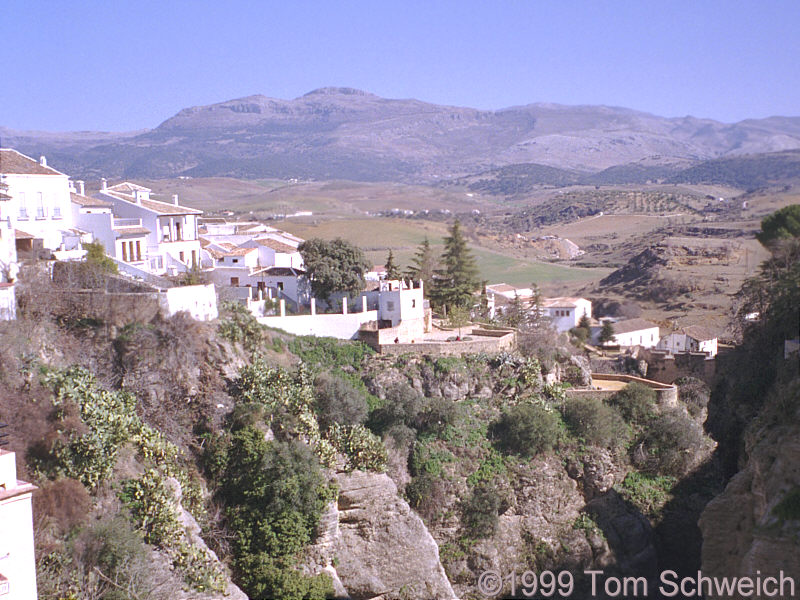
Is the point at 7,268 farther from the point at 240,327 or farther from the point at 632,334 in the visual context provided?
the point at 632,334

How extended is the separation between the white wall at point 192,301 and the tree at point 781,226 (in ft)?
75.5

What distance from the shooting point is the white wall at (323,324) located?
2581cm

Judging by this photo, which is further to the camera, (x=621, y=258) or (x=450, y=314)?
(x=621, y=258)

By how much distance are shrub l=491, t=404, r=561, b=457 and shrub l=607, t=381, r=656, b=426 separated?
297 cm

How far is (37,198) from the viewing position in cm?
2477

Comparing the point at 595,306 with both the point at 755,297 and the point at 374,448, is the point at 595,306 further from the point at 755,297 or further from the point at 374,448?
the point at 374,448

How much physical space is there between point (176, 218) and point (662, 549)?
19672 millimetres

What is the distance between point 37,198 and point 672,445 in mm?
21031

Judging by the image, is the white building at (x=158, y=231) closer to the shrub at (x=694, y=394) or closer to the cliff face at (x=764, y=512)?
the shrub at (x=694, y=394)

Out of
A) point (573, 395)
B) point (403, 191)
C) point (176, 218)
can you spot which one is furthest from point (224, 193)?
point (573, 395)

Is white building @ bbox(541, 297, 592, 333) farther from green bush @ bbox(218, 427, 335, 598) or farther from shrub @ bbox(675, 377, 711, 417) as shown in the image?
green bush @ bbox(218, 427, 335, 598)

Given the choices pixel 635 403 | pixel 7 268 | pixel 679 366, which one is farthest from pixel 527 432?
pixel 7 268

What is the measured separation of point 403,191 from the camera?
11069 centimetres

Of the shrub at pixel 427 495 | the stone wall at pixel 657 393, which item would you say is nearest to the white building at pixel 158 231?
the shrub at pixel 427 495
